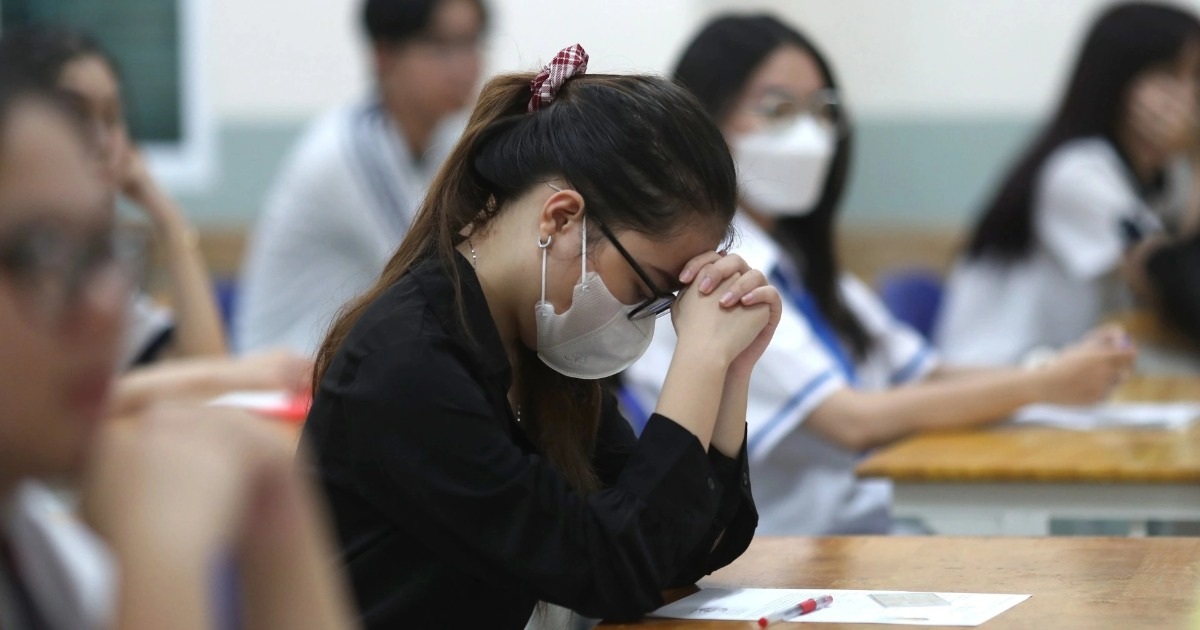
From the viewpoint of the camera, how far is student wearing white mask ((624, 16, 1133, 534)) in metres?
2.20

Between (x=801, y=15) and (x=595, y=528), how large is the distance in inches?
144

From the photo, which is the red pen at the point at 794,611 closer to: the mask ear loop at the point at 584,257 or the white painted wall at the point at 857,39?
the mask ear loop at the point at 584,257

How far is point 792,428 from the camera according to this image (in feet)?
7.22

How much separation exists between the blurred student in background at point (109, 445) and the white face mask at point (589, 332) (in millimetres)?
717

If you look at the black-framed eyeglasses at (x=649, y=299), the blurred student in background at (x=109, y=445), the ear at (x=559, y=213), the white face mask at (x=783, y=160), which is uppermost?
the blurred student in background at (x=109, y=445)

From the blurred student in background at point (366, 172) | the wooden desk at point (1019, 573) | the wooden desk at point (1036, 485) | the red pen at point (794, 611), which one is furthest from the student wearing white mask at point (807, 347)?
the blurred student in background at point (366, 172)

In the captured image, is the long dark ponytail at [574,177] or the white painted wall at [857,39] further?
the white painted wall at [857,39]

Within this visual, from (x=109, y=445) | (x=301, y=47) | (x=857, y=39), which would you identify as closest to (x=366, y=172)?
(x=301, y=47)

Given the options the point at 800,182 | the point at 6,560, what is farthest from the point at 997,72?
the point at 6,560

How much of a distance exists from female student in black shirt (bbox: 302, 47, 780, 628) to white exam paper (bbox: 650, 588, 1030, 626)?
40mm

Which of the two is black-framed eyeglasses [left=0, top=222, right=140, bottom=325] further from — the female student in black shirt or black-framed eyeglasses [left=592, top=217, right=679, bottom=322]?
black-framed eyeglasses [left=592, top=217, right=679, bottom=322]

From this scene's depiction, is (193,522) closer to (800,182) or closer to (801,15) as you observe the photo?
(800,182)

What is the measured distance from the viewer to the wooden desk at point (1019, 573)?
1181 millimetres

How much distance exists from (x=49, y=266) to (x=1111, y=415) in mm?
2110
